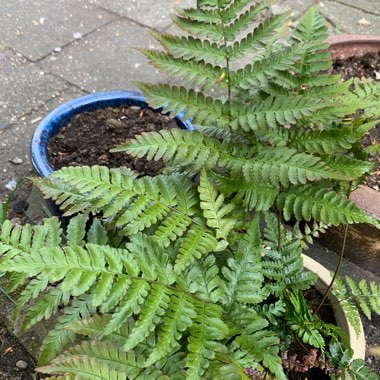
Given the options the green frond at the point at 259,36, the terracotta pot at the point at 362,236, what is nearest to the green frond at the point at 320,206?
the green frond at the point at 259,36

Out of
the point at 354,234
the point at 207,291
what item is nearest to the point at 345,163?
the point at 207,291

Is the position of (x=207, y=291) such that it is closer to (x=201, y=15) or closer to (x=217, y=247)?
(x=217, y=247)

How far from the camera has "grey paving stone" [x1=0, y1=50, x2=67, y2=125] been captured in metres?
3.32

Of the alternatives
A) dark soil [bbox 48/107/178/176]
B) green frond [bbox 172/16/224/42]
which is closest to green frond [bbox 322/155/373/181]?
green frond [bbox 172/16/224/42]

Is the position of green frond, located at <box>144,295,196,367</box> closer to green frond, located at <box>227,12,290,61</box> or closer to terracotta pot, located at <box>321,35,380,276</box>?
green frond, located at <box>227,12,290,61</box>

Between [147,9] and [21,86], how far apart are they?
1371 millimetres

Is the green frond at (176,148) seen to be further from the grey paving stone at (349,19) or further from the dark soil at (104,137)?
the grey paving stone at (349,19)

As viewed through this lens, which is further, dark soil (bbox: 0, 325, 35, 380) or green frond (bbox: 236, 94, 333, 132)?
dark soil (bbox: 0, 325, 35, 380)

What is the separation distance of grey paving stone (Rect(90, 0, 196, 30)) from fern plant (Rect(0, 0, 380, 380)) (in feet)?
8.65

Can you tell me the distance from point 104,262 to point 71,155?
147cm

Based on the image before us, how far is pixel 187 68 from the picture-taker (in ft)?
5.05

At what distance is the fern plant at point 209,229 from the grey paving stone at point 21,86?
186 cm

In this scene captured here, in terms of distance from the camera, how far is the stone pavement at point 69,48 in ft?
10.7

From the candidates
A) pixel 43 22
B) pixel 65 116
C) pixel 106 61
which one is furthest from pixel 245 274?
pixel 43 22
